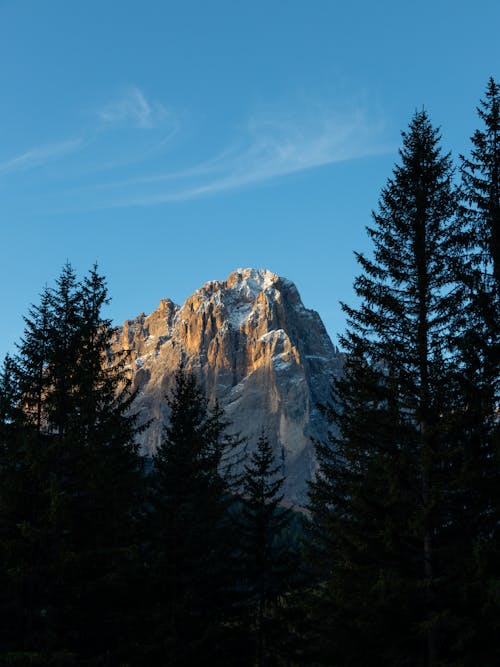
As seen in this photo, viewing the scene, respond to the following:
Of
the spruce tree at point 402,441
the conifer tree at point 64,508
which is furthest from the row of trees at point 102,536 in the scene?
the spruce tree at point 402,441

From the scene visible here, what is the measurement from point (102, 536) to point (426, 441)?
965 centimetres

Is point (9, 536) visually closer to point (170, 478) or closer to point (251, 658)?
point (170, 478)

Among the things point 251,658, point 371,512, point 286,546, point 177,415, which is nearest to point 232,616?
point 251,658

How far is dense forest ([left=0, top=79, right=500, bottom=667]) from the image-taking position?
16.1 metres

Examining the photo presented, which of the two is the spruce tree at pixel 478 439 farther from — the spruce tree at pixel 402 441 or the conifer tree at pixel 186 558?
the conifer tree at pixel 186 558

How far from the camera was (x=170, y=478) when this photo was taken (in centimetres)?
2289

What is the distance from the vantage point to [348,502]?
19016 millimetres

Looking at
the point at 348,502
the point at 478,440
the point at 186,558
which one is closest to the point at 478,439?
the point at 478,440

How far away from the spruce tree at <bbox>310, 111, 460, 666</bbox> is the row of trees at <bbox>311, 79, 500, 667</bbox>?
0.03 metres

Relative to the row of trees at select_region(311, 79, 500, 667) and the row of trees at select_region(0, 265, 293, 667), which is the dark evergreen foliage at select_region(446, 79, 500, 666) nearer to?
the row of trees at select_region(311, 79, 500, 667)

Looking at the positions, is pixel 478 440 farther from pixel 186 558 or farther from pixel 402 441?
pixel 186 558

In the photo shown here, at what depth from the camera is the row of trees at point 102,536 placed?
18.5 m

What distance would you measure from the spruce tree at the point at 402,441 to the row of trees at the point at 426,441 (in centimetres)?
3

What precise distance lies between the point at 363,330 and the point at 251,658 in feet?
41.7
